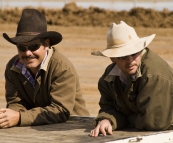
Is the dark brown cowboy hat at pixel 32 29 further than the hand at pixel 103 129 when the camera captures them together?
Yes

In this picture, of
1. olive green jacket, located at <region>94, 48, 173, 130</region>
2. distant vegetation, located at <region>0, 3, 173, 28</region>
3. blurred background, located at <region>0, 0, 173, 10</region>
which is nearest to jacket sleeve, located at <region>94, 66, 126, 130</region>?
olive green jacket, located at <region>94, 48, 173, 130</region>

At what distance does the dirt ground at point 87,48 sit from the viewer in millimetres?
13234

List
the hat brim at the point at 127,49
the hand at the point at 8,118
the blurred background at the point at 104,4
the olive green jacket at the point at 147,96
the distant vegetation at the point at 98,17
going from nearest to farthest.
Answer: the hat brim at the point at 127,49 < the olive green jacket at the point at 147,96 < the hand at the point at 8,118 < the distant vegetation at the point at 98,17 < the blurred background at the point at 104,4

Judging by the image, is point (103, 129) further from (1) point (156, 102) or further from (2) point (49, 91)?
(2) point (49, 91)

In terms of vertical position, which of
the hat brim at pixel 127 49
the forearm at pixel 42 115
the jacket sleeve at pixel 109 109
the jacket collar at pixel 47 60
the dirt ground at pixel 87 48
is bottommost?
the dirt ground at pixel 87 48

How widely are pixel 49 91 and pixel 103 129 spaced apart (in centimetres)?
111

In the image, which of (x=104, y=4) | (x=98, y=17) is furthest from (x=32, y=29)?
(x=104, y=4)

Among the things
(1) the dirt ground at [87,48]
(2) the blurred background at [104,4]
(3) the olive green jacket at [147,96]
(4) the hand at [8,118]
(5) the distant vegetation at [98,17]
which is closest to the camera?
(3) the olive green jacket at [147,96]

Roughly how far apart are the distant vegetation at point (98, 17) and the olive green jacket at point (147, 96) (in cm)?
1096

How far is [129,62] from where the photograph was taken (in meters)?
5.83

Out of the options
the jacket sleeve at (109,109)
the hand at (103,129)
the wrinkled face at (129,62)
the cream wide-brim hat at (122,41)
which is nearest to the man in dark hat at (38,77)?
the jacket sleeve at (109,109)

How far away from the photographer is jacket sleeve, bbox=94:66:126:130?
244 inches

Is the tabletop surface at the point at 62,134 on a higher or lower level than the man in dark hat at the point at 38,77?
lower

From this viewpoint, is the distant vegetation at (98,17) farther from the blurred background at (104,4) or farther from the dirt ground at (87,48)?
the blurred background at (104,4)
